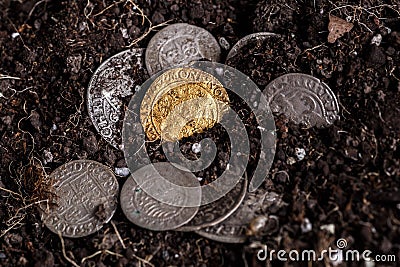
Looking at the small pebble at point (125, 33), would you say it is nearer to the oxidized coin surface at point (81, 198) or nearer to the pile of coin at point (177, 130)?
the pile of coin at point (177, 130)

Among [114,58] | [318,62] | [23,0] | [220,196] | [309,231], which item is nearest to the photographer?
[309,231]

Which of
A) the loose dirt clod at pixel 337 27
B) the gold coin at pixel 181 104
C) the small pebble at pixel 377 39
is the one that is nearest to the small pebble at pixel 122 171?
the gold coin at pixel 181 104

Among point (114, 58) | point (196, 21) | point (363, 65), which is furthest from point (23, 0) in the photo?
point (363, 65)

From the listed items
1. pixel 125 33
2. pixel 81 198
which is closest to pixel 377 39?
pixel 125 33

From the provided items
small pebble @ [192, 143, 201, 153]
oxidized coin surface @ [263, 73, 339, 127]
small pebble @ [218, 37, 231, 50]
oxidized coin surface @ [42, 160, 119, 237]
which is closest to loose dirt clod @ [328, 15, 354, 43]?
oxidized coin surface @ [263, 73, 339, 127]

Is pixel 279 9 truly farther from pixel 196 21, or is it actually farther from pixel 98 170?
pixel 98 170
